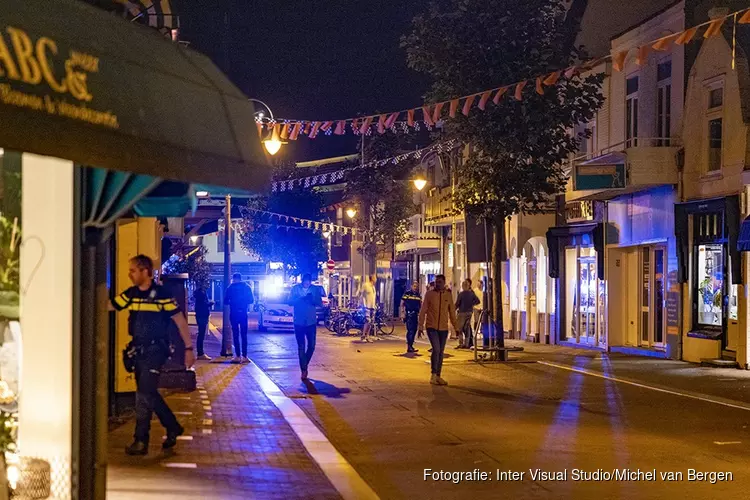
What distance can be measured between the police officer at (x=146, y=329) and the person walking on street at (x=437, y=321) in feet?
26.8

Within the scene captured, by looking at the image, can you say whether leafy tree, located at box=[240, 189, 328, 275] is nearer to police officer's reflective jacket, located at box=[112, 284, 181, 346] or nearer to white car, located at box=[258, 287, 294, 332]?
white car, located at box=[258, 287, 294, 332]

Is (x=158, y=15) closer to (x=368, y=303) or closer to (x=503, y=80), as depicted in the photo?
(x=503, y=80)

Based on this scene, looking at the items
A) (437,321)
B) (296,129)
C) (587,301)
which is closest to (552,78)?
(437,321)

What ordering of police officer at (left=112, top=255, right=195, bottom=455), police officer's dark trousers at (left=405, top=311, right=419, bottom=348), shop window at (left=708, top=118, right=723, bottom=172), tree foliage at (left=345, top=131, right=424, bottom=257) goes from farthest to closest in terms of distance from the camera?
1. tree foliage at (left=345, top=131, right=424, bottom=257)
2. police officer's dark trousers at (left=405, top=311, right=419, bottom=348)
3. shop window at (left=708, top=118, right=723, bottom=172)
4. police officer at (left=112, top=255, right=195, bottom=455)

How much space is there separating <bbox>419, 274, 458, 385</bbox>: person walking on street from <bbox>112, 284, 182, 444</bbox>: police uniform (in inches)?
323

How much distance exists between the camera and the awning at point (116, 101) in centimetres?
534

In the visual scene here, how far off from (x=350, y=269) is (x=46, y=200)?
60.9 metres

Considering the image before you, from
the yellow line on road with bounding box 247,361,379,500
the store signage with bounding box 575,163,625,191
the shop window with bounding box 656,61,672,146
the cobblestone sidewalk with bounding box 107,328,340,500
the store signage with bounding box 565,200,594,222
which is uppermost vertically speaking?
the shop window with bounding box 656,61,672,146

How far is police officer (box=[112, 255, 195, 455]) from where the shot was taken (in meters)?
9.74

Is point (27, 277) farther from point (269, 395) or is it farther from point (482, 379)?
point (482, 379)

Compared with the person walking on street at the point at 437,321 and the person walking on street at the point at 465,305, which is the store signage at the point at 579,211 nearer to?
the person walking on street at the point at 465,305

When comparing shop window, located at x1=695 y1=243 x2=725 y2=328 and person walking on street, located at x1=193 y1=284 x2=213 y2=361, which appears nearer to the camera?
shop window, located at x1=695 y1=243 x2=725 y2=328

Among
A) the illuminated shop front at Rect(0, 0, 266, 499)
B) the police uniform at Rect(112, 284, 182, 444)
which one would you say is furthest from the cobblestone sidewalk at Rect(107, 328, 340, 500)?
the illuminated shop front at Rect(0, 0, 266, 499)

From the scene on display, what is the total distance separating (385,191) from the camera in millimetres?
48844
